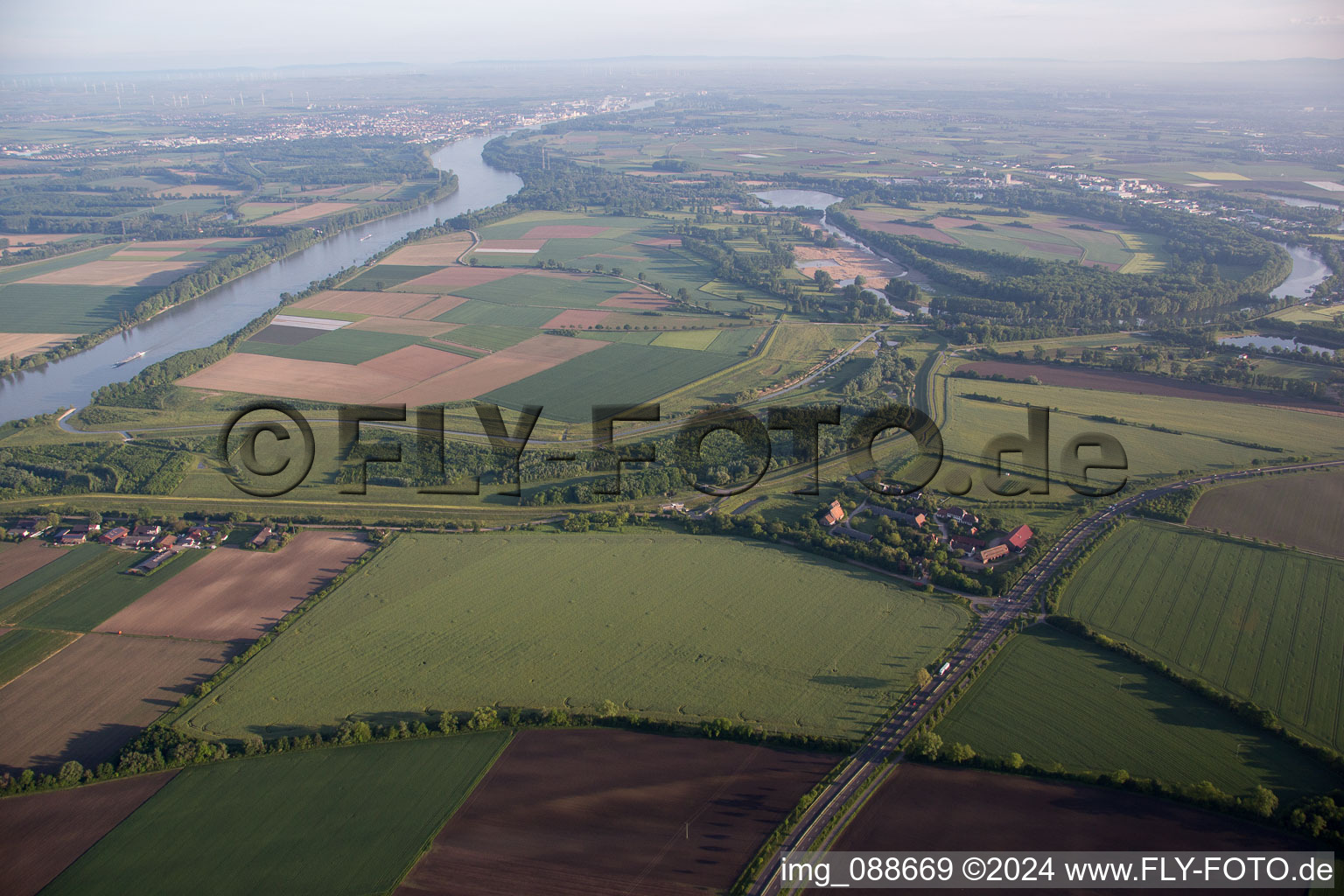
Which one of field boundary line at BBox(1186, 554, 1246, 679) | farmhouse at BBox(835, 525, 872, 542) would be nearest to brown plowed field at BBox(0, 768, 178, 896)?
farmhouse at BBox(835, 525, 872, 542)

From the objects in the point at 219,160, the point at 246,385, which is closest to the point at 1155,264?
the point at 246,385

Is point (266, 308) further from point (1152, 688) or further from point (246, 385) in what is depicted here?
point (1152, 688)

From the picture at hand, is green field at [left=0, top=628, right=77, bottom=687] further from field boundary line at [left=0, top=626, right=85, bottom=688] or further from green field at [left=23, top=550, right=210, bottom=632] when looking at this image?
green field at [left=23, top=550, right=210, bottom=632]

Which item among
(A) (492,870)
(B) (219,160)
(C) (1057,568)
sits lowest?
(A) (492,870)

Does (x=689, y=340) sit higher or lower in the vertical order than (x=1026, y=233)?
lower

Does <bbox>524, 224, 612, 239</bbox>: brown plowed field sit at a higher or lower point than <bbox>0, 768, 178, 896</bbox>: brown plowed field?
higher

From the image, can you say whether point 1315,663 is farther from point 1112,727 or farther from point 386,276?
point 386,276

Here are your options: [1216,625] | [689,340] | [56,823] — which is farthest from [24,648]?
[689,340]
